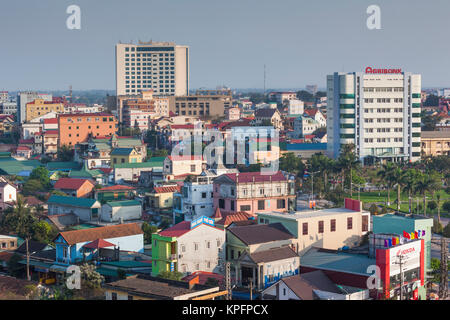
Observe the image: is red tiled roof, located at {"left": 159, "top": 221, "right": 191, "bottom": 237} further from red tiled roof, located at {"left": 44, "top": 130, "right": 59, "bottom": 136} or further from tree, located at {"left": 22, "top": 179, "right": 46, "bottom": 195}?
red tiled roof, located at {"left": 44, "top": 130, "right": 59, "bottom": 136}

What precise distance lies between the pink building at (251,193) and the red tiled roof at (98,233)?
3712mm

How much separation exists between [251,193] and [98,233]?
5639 mm

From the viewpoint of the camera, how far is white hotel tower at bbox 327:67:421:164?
139 ft

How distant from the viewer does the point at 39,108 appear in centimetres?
6444

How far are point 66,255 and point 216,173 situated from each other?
28.5 ft

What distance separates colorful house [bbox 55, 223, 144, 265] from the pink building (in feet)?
12.2

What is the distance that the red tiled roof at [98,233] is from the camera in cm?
1973

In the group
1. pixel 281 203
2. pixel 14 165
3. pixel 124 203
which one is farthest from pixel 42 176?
pixel 281 203

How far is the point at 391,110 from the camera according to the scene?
43.0 metres

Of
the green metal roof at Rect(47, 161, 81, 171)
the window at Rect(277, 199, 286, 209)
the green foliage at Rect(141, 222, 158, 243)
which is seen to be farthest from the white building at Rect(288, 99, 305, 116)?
the green foliage at Rect(141, 222, 158, 243)

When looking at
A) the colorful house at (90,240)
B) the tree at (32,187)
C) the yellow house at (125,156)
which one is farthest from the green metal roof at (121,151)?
the colorful house at (90,240)

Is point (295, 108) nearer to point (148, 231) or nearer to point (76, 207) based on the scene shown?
point (76, 207)

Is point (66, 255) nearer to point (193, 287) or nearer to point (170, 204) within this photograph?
point (193, 287)

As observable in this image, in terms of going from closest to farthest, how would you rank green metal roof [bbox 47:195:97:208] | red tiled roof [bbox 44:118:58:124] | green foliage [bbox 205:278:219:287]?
green foliage [bbox 205:278:219:287] < green metal roof [bbox 47:195:97:208] < red tiled roof [bbox 44:118:58:124]
